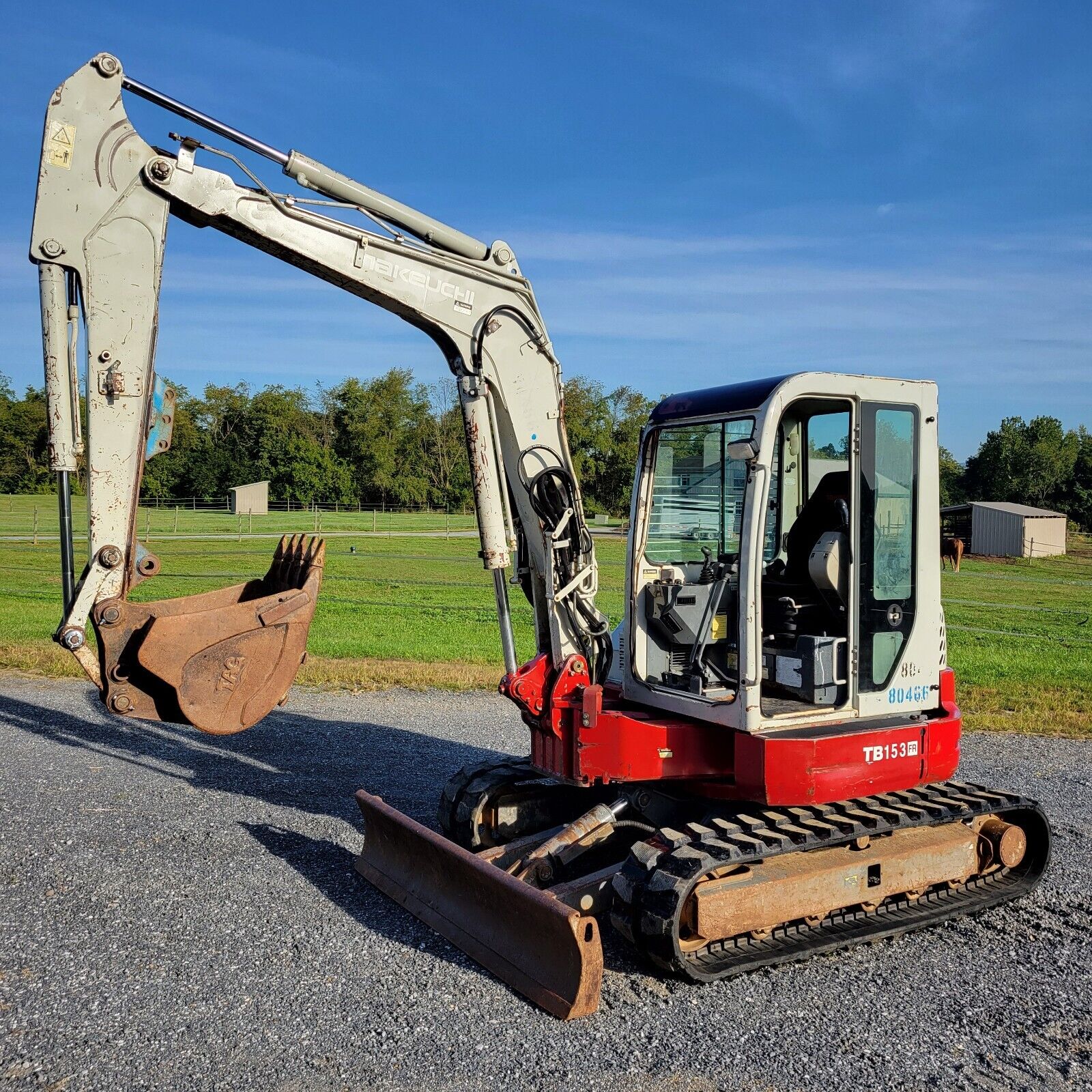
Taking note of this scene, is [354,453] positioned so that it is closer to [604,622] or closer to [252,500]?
[252,500]

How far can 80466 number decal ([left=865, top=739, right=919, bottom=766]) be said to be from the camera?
19.6ft

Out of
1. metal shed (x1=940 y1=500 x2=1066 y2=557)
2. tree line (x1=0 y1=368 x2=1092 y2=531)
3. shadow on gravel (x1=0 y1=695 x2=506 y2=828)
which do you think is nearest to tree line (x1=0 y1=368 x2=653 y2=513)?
tree line (x1=0 y1=368 x2=1092 y2=531)

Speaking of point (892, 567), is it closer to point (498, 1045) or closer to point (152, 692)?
point (498, 1045)

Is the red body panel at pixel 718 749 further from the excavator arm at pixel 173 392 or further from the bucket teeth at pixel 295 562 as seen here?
the bucket teeth at pixel 295 562

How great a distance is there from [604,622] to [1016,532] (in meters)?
45.3

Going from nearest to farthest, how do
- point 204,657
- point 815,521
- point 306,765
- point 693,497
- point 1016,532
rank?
1. point 204,657
2. point 815,521
3. point 693,497
4. point 306,765
5. point 1016,532

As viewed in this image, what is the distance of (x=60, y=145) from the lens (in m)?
5.17

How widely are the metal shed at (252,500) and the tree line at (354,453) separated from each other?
4372 millimetres

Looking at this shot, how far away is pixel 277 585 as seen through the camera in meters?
6.68

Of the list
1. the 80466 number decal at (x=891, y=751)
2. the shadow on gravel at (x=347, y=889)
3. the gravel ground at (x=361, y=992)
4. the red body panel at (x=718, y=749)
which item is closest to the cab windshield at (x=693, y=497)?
the red body panel at (x=718, y=749)

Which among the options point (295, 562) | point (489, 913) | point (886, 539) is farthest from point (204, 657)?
point (886, 539)

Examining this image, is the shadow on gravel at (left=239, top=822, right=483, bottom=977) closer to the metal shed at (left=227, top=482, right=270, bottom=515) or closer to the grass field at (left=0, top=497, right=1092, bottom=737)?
the grass field at (left=0, top=497, right=1092, bottom=737)

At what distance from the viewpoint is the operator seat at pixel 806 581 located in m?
6.07

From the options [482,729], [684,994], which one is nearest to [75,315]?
[684,994]
